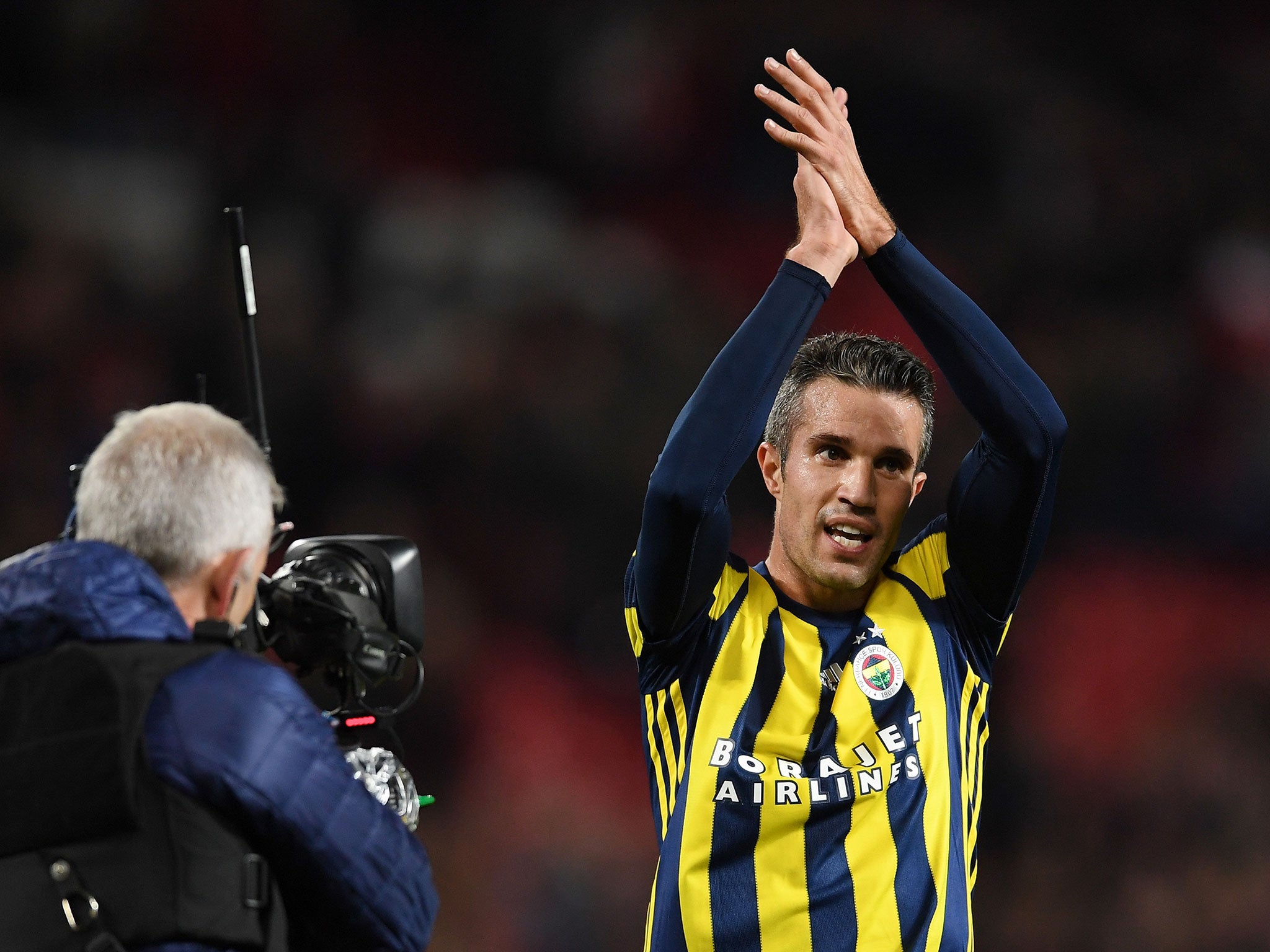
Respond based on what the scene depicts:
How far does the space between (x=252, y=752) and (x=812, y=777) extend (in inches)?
28.0

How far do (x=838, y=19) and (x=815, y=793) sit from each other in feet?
8.56

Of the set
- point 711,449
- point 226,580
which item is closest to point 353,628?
point 226,580

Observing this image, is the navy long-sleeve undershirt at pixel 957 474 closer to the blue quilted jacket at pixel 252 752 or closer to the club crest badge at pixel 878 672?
the club crest badge at pixel 878 672

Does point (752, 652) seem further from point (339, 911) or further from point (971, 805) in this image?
point (339, 911)

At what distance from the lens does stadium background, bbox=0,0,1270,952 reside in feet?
9.90

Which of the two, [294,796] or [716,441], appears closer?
[294,796]

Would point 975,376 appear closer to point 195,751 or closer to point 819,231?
point 819,231

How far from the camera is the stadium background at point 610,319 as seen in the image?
9.90 ft

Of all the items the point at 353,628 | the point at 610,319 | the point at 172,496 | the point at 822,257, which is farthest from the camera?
the point at 610,319

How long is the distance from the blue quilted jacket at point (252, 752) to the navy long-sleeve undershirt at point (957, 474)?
19.4 inches

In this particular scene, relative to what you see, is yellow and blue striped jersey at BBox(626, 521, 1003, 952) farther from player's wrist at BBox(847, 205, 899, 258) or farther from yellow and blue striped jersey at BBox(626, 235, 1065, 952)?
player's wrist at BBox(847, 205, 899, 258)

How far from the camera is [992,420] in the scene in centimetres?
150

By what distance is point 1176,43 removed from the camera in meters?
3.39

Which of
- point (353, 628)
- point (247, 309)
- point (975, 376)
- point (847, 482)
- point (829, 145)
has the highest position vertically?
point (829, 145)
